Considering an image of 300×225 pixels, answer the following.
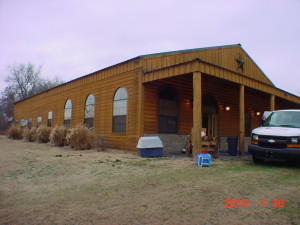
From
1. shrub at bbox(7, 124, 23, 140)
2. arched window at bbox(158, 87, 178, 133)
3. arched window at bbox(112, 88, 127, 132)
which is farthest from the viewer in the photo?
shrub at bbox(7, 124, 23, 140)

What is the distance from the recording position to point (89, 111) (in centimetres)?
1418

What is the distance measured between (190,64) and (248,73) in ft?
25.2

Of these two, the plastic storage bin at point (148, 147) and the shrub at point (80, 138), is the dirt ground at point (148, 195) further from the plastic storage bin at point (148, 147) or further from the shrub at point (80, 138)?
the shrub at point (80, 138)

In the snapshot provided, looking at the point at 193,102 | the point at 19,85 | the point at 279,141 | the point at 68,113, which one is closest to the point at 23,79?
the point at 19,85

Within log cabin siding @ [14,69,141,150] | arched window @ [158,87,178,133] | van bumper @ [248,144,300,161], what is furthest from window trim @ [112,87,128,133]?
van bumper @ [248,144,300,161]

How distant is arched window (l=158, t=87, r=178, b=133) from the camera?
1094cm

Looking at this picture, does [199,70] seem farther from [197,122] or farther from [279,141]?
[279,141]

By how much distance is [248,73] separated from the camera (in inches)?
570

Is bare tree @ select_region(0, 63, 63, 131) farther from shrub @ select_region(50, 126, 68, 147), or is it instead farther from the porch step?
the porch step

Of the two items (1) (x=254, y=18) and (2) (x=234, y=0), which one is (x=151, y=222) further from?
(1) (x=254, y=18)

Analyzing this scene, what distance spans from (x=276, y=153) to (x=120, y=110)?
7.16m

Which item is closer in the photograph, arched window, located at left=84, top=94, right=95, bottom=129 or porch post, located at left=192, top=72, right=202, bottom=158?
porch post, located at left=192, top=72, right=202, bottom=158

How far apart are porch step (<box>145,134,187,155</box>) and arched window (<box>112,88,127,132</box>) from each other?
6.30 ft

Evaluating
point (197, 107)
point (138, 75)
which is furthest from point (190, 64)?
point (138, 75)
